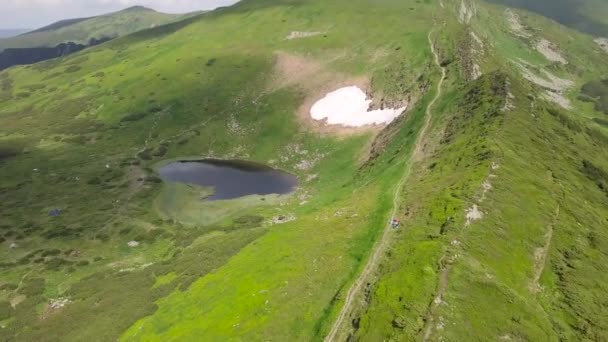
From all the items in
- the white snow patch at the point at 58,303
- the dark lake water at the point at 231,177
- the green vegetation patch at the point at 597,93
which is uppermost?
the white snow patch at the point at 58,303

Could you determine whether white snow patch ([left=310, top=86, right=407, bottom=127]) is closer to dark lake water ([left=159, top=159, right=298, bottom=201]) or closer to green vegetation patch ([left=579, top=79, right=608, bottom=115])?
dark lake water ([left=159, top=159, right=298, bottom=201])

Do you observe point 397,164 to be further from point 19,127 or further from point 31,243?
point 19,127

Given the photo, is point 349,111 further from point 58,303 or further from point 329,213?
point 58,303

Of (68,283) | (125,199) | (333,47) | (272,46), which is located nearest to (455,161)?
(68,283)

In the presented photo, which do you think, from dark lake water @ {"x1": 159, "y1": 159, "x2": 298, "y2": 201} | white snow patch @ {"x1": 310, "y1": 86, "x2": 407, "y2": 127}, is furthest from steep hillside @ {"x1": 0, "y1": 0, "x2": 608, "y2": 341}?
dark lake water @ {"x1": 159, "y1": 159, "x2": 298, "y2": 201}

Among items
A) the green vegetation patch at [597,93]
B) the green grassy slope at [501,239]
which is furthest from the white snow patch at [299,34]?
the green grassy slope at [501,239]

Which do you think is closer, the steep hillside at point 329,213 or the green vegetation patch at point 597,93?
the steep hillside at point 329,213

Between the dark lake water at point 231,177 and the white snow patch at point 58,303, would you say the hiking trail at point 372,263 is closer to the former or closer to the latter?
the dark lake water at point 231,177
